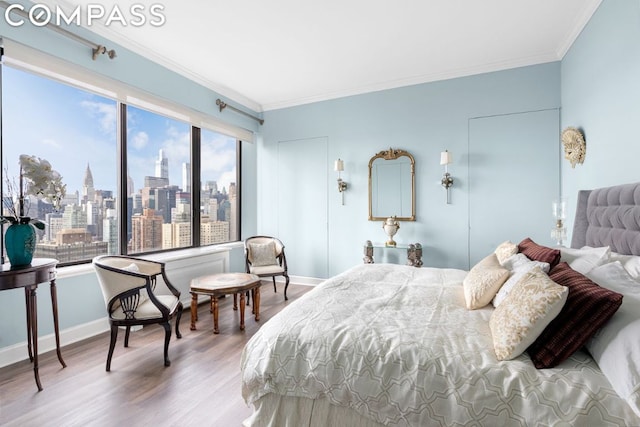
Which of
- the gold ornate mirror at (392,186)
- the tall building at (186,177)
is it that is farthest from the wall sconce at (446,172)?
the tall building at (186,177)

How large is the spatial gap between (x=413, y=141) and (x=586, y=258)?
8.95 feet

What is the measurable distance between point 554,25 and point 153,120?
4.32m

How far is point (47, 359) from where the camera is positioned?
8.09 ft

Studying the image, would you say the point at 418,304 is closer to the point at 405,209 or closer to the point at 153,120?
the point at 405,209

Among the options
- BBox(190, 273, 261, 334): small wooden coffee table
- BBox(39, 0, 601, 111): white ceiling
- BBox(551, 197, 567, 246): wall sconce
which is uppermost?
BBox(39, 0, 601, 111): white ceiling

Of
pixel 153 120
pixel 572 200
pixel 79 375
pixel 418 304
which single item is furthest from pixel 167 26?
pixel 572 200

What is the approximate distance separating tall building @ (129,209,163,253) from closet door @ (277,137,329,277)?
1845 mm

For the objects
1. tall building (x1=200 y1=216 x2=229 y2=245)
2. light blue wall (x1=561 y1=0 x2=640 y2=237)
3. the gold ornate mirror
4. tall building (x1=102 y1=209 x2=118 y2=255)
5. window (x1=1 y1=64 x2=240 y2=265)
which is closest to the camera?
light blue wall (x1=561 y1=0 x2=640 y2=237)

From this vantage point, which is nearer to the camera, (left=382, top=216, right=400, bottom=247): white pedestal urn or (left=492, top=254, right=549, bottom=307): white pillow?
(left=492, top=254, right=549, bottom=307): white pillow

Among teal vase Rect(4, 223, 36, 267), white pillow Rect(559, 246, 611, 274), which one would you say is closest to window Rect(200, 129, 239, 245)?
teal vase Rect(4, 223, 36, 267)

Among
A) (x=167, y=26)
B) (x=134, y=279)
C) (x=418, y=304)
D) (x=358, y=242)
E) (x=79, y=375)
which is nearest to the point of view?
(x=418, y=304)

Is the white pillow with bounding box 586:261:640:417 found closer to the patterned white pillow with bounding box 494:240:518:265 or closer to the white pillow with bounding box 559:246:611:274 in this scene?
the white pillow with bounding box 559:246:611:274

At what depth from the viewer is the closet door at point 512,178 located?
3.58m

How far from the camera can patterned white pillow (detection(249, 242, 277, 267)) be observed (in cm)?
421
